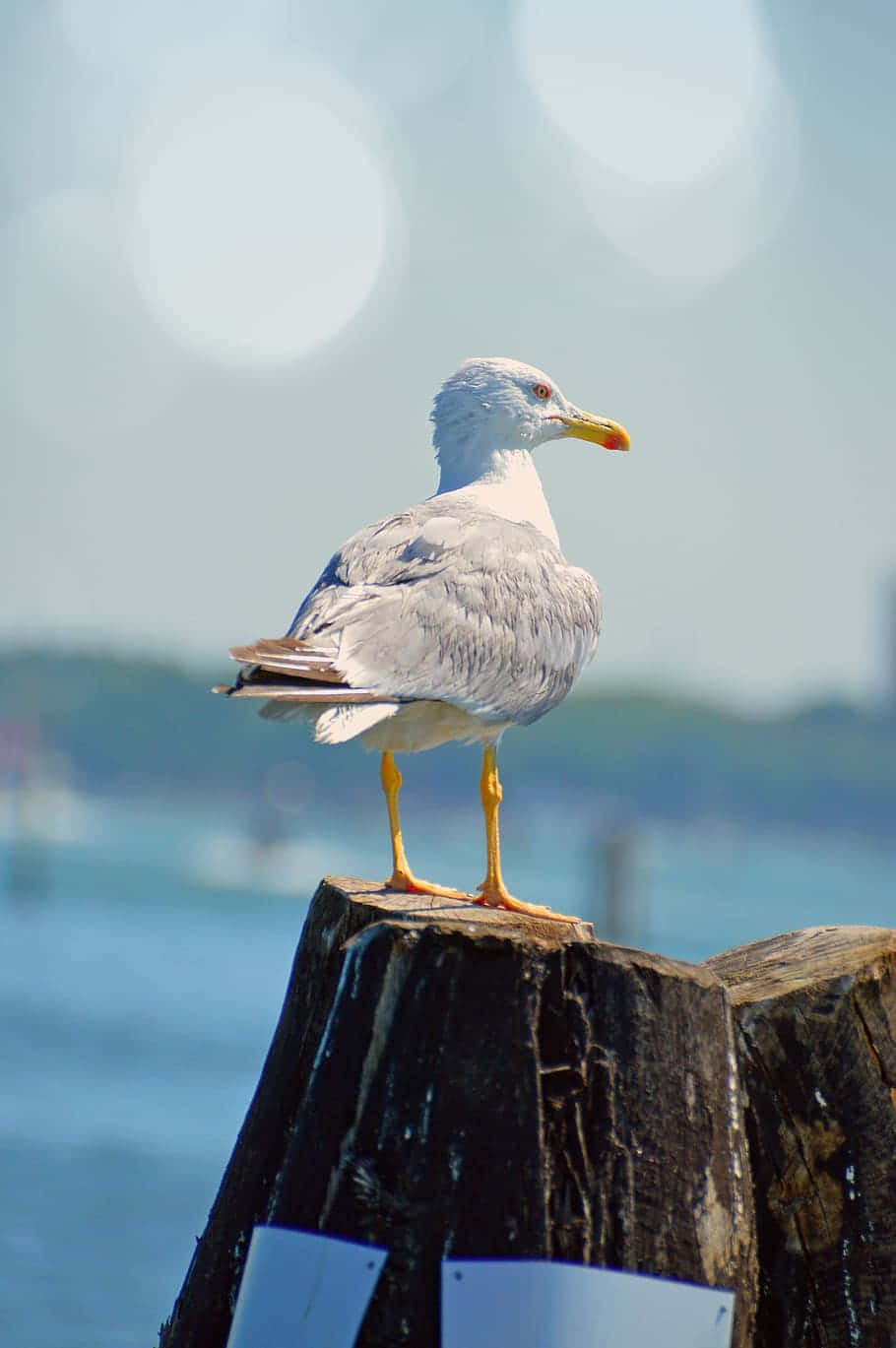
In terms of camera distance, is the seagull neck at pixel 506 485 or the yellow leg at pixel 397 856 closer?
the yellow leg at pixel 397 856

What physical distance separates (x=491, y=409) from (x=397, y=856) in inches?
68.2

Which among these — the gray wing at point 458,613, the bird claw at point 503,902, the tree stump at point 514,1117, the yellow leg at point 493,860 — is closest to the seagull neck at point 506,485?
the gray wing at point 458,613

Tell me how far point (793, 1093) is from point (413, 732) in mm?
1636

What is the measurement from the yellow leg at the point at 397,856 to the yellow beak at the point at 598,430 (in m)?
1.56

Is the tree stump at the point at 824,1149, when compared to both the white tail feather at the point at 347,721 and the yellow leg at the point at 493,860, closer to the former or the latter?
the yellow leg at the point at 493,860

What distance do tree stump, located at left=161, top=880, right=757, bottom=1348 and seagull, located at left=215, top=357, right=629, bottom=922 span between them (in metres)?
0.87

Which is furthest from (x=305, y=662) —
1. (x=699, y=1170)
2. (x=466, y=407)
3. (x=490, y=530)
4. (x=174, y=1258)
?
(x=174, y=1258)

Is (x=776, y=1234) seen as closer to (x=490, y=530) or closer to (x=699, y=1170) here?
(x=699, y=1170)

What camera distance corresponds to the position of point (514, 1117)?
3285mm

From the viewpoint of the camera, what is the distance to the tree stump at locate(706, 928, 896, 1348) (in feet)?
11.7

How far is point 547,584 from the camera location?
504cm

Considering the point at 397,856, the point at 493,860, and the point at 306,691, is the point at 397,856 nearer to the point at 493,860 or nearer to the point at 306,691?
the point at 493,860

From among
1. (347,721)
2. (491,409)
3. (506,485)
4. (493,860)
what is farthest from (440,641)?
(491,409)

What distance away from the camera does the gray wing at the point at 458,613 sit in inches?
175
